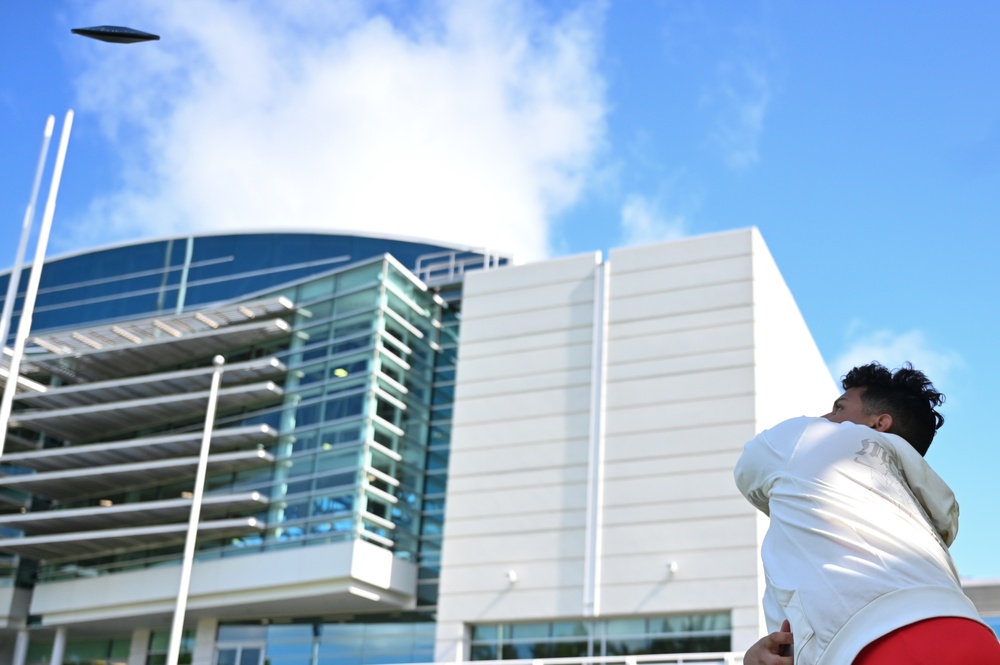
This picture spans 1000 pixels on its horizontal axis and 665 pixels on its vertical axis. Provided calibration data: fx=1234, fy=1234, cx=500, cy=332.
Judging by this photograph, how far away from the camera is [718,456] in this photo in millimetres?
29109

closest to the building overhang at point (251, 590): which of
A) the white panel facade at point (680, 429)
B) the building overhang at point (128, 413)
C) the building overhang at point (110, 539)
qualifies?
the building overhang at point (110, 539)

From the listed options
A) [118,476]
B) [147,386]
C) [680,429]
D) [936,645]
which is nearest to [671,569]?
[680,429]

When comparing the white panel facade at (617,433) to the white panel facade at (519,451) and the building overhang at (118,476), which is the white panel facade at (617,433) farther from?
the building overhang at (118,476)

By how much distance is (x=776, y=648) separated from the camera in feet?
7.26

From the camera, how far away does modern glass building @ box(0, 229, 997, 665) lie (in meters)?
29.4

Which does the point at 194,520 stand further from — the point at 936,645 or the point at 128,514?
the point at 936,645

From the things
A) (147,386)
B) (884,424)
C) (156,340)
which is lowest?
(884,424)

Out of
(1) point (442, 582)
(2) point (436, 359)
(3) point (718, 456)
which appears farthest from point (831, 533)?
(2) point (436, 359)

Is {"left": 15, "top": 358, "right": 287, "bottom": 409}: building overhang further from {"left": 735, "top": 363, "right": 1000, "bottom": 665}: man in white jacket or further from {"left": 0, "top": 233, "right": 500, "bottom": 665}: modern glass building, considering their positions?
{"left": 735, "top": 363, "right": 1000, "bottom": 665}: man in white jacket

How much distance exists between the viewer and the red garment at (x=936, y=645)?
1927 mm

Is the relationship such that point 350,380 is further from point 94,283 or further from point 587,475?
point 94,283

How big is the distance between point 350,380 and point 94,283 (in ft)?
53.1

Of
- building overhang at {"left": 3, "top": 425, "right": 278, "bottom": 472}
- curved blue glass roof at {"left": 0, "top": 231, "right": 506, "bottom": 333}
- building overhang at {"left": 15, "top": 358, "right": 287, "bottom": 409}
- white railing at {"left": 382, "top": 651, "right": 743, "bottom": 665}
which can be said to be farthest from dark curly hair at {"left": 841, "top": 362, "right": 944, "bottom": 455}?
curved blue glass roof at {"left": 0, "top": 231, "right": 506, "bottom": 333}

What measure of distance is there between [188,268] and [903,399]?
40897 mm
